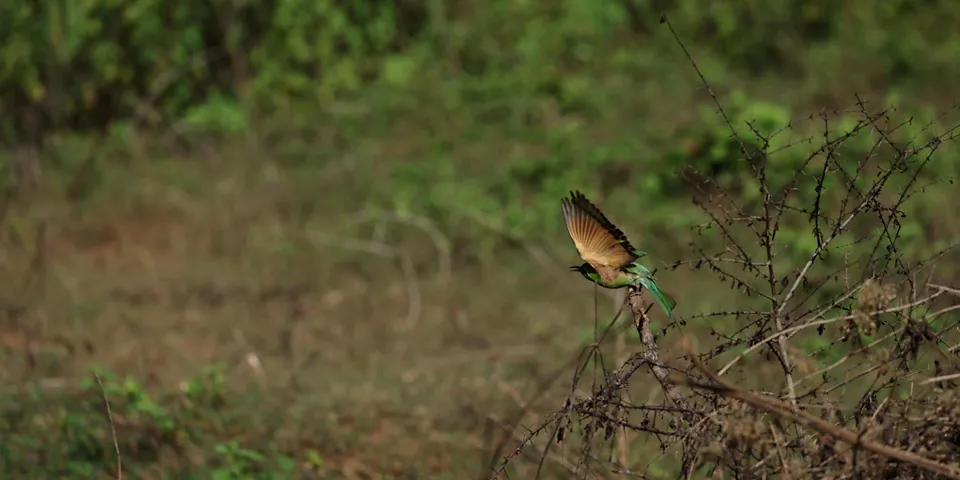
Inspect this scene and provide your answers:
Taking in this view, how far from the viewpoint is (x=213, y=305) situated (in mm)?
5789

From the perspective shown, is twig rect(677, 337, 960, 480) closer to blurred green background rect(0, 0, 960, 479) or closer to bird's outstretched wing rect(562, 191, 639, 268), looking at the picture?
bird's outstretched wing rect(562, 191, 639, 268)

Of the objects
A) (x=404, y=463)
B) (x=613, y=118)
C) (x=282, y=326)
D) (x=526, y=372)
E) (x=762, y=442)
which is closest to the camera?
(x=762, y=442)

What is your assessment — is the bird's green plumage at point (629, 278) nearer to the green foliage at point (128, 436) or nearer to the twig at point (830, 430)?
the twig at point (830, 430)

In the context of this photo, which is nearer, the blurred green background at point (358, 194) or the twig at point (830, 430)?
the twig at point (830, 430)

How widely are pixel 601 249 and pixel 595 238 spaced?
1.0 inches

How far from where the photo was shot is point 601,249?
2627mm

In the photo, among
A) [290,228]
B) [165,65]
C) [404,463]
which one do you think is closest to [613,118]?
[290,228]

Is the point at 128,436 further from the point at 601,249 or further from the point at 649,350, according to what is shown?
the point at 649,350

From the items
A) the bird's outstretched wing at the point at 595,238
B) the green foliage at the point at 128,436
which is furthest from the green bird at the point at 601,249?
the green foliage at the point at 128,436

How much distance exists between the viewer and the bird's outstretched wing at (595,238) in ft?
8.54

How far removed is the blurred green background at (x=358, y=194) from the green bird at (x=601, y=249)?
4.40 ft

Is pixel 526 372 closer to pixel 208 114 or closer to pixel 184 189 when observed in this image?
pixel 184 189

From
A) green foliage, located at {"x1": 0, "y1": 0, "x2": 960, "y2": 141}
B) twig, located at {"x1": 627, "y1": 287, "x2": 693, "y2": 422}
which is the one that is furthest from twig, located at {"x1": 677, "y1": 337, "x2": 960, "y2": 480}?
green foliage, located at {"x1": 0, "y1": 0, "x2": 960, "y2": 141}

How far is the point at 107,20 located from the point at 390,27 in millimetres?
1775
